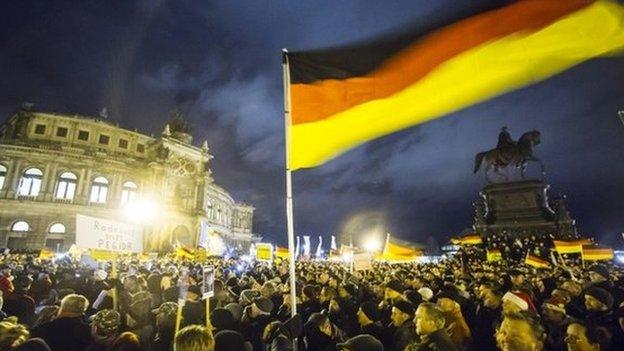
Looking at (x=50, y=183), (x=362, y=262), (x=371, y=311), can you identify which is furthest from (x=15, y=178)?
(x=371, y=311)

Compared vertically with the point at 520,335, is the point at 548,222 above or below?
above

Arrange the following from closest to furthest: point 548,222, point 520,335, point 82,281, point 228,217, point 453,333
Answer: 1. point 520,335
2. point 453,333
3. point 82,281
4. point 548,222
5. point 228,217

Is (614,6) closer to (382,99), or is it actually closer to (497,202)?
(382,99)

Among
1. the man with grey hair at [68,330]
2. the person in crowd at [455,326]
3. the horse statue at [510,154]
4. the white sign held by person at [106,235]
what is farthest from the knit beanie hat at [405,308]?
the horse statue at [510,154]

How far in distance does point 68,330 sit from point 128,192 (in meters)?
47.4

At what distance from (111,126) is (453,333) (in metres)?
56.1

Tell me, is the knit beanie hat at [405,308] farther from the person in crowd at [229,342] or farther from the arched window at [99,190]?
the arched window at [99,190]

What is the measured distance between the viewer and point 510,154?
2903 centimetres

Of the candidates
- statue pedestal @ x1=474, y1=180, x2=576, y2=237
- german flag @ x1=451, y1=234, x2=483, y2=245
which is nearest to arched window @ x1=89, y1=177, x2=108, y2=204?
german flag @ x1=451, y1=234, x2=483, y2=245

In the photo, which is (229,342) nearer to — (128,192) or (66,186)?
(66,186)

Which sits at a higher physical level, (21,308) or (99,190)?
(99,190)

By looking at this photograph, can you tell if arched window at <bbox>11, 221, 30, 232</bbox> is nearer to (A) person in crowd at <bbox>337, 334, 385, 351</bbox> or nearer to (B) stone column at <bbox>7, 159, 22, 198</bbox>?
(B) stone column at <bbox>7, 159, 22, 198</bbox>

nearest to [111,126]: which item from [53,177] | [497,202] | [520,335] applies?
[53,177]

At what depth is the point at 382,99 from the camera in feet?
18.8
